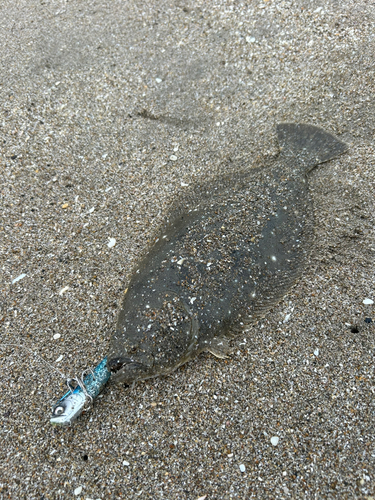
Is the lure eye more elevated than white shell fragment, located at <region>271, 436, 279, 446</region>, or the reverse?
the lure eye

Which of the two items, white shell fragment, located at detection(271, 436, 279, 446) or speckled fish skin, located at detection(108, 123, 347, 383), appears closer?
white shell fragment, located at detection(271, 436, 279, 446)

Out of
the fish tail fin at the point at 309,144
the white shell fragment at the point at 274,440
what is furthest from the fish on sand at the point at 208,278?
the white shell fragment at the point at 274,440

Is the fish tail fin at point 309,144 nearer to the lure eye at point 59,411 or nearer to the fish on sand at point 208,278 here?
the fish on sand at point 208,278

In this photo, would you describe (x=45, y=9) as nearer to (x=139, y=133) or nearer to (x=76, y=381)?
(x=139, y=133)

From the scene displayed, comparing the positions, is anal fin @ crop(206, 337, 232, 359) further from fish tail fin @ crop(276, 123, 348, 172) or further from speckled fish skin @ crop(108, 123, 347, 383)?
fish tail fin @ crop(276, 123, 348, 172)

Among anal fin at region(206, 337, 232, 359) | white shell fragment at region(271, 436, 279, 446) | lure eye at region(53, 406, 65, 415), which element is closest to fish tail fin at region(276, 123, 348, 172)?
anal fin at region(206, 337, 232, 359)

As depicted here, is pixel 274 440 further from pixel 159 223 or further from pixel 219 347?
pixel 159 223

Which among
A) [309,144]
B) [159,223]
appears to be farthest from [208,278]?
[309,144]
